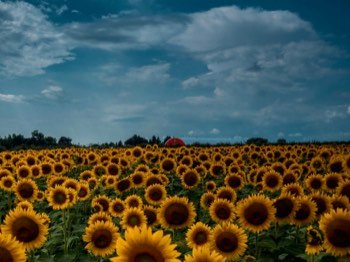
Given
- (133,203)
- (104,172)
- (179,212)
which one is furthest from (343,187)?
(104,172)

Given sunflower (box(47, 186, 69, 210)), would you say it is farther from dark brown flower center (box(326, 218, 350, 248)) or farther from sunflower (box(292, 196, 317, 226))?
dark brown flower center (box(326, 218, 350, 248))

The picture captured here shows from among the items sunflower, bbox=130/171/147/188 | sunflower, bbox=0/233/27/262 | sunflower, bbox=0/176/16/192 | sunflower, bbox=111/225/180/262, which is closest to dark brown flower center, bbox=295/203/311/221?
sunflower, bbox=111/225/180/262

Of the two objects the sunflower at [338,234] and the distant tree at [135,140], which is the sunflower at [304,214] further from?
the distant tree at [135,140]

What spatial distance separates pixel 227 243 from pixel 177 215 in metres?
2.01

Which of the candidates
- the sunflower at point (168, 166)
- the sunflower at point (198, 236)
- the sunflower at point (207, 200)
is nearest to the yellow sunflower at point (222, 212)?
the sunflower at point (198, 236)

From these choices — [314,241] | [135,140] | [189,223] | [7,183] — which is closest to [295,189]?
[189,223]

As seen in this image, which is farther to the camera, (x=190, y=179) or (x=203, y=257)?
(x=190, y=179)

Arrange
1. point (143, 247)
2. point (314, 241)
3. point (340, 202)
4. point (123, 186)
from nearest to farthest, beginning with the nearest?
point (143, 247) → point (314, 241) → point (340, 202) → point (123, 186)

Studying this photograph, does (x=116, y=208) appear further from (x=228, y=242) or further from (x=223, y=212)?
(x=228, y=242)

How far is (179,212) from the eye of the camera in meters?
9.45

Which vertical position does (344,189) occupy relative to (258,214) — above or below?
above

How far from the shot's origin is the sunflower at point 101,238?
8.87m

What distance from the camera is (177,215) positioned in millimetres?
9398

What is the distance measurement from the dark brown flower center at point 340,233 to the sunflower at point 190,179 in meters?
8.26
